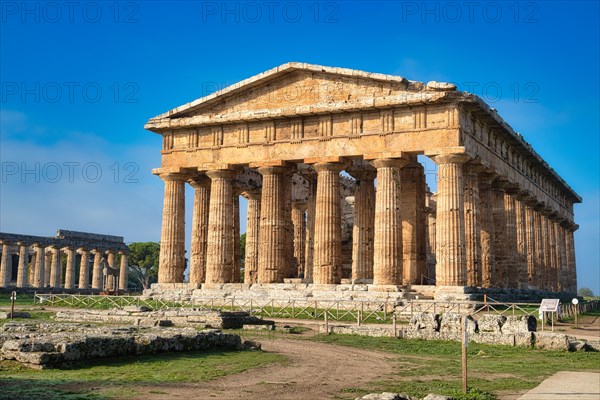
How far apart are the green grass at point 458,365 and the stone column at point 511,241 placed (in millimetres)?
22621

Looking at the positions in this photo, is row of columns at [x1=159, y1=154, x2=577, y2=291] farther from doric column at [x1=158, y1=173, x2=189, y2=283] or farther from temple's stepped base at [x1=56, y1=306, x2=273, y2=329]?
temple's stepped base at [x1=56, y1=306, x2=273, y2=329]

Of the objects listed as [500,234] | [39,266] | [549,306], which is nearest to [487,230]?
[500,234]

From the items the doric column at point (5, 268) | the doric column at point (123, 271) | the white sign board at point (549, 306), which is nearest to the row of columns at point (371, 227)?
the white sign board at point (549, 306)

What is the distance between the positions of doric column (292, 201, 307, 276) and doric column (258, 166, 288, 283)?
10.1 metres

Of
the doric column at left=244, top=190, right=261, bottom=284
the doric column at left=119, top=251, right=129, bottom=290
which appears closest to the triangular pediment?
the doric column at left=244, top=190, right=261, bottom=284

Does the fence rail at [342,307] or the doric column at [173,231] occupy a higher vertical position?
the doric column at [173,231]

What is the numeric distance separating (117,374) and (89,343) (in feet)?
5.15

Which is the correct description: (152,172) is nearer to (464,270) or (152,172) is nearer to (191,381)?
(464,270)

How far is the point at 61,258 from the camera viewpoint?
251 feet

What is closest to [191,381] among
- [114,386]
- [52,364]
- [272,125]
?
[114,386]

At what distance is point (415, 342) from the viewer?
19.6 metres

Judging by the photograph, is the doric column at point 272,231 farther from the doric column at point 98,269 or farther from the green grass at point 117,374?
the doric column at point 98,269

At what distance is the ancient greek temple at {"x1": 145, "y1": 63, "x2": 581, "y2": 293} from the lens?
109 ft

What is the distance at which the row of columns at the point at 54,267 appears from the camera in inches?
2776
